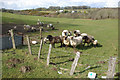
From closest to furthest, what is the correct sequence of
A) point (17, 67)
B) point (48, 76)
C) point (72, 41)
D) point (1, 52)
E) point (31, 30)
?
point (48, 76) → point (17, 67) → point (1, 52) → point (72, 41) → point (31, 30)

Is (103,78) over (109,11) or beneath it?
beneath

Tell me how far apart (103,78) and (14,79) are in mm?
6105

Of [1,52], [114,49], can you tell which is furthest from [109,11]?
[1,52]

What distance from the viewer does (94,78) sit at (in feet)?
25.3

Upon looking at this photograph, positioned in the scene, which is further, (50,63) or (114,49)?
(114,49)

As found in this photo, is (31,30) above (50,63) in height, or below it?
above

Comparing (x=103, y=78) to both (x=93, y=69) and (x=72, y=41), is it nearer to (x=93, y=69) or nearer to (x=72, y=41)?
(x=93, y=69)

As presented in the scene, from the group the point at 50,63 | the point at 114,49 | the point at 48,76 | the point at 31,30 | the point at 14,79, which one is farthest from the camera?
the point at 31,30

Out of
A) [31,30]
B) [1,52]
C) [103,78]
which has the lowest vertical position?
[103,78]

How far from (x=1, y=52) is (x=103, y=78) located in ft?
33.1

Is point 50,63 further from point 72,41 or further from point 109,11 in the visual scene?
point 109,11

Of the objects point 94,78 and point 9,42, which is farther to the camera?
point 9,42

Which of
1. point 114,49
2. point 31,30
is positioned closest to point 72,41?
point 114,49

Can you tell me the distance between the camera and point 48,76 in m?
8.04
